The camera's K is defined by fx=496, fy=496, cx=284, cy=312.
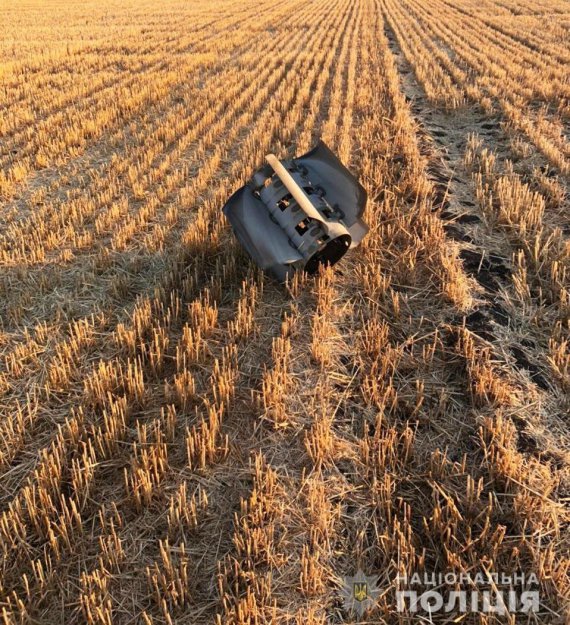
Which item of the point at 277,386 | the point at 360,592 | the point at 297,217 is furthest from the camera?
the point at 297,217

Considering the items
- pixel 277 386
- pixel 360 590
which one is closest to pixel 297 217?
pixel 277 386

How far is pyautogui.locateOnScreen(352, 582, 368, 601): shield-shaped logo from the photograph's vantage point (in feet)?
7.01

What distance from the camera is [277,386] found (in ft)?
10.4

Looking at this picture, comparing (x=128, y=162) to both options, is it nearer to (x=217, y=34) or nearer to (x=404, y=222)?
(x=404, y=222)

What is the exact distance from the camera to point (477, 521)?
94.1 inches

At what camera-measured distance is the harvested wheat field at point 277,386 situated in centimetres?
220

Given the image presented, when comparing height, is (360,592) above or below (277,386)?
below

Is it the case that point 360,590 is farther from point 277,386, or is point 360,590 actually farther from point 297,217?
point 297,217

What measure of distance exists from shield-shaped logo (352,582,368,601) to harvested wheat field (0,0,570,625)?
0.02 meters

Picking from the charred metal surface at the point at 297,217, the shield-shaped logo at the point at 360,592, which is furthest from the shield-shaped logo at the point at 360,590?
the charred metal surface at the point at 297,217

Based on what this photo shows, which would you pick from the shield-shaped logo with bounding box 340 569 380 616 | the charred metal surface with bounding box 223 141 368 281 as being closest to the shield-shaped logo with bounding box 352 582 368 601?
the shield-shaped logo with bounding box 340 569 380 616

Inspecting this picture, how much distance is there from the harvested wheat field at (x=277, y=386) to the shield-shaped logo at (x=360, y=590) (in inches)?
0.9

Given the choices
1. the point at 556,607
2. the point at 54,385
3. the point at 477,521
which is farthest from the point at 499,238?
the point at 54,385

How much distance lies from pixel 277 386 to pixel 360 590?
4.28ft
